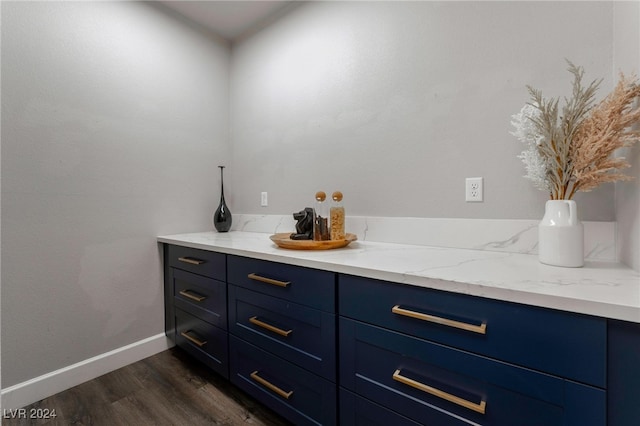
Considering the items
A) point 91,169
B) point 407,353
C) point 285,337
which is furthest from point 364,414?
point 91,169

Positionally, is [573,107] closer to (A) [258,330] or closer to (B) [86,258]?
(A) [258,330]

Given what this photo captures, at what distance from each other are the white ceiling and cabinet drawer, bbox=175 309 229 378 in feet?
6.96

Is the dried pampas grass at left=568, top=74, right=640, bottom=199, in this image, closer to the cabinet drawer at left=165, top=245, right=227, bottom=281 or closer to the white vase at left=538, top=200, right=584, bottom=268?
the white vase at left=538, top=200, right=584, bottom=268

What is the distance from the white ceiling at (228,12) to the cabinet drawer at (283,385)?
2189 millimetres

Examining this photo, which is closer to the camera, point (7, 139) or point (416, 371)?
point (416, 371)

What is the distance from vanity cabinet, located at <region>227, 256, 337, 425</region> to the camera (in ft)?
3.44

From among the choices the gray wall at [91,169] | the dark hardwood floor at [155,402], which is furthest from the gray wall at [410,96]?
the dark hardwood floor at [155,402]

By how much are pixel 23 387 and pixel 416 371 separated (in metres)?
1.90

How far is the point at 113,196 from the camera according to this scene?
1726 mm

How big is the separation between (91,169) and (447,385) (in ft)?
6.74

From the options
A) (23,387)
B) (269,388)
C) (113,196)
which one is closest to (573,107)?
(269,388)

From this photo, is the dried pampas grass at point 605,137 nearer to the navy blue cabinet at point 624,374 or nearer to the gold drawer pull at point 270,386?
the navy blue cabinet at point 624,374

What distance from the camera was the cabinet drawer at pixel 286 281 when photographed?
1.05m

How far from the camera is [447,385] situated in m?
0.80
